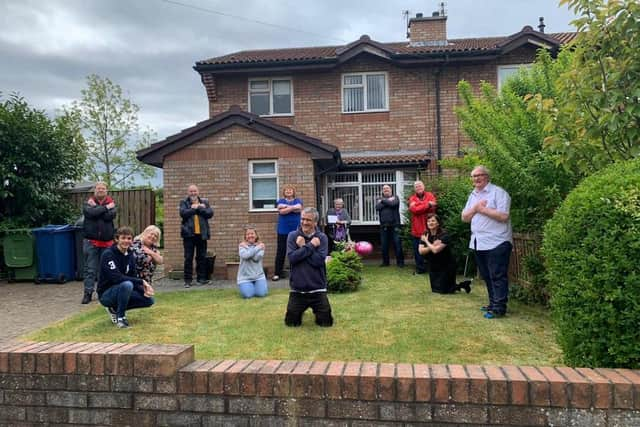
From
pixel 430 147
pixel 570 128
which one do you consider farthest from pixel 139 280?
pixel 430 147

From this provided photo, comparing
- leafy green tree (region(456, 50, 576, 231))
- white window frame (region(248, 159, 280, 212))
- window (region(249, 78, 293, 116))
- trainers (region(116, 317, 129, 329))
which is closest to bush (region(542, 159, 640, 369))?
leafy green tree (region(456, 50, 576, 231))

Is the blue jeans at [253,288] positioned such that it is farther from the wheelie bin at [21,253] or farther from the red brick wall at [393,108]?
the red brick wall at [393,108]

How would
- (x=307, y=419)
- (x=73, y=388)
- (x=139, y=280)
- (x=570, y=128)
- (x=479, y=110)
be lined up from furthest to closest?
(x=479, y=110) → (x=139, y=280) → (x=570, y=128) → (x=73, y=388) → (x=307, y=419)

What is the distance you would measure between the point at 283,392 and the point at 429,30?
1577cm

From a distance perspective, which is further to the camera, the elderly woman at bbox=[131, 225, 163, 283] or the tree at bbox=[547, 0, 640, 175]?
the elderly woman at bbox=[131, 225, 163, 283]

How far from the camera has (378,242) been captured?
1371 cm

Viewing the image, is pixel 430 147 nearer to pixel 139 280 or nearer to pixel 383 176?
pixel 383 176

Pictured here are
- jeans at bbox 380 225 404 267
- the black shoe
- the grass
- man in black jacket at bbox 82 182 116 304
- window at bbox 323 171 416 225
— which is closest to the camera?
the grass

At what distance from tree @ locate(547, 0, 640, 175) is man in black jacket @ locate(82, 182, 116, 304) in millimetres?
6641

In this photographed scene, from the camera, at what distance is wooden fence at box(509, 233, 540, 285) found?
21.9ft

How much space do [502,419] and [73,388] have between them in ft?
8.25

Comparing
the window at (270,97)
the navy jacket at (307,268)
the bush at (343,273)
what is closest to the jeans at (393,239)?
the bush at (343,273)

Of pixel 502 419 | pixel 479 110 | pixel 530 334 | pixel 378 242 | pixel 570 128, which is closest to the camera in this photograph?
pixel 502 419

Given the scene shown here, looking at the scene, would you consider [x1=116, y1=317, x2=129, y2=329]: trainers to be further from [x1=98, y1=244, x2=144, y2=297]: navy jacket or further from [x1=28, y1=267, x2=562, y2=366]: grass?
[x1=98, y1=244, x2=144, y2=297]: navy jacket
